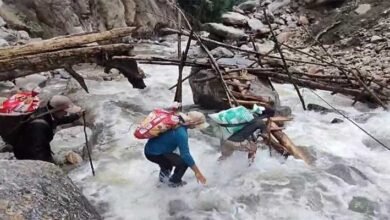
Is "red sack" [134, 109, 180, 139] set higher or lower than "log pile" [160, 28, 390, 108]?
higher

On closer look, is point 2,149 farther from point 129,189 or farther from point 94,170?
point 129,189

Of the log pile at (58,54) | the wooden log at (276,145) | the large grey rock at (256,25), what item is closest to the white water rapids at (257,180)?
the wooden log at (276,145)

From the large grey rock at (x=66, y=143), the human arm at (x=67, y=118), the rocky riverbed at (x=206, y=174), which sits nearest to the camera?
the rocky riverbed at (x=206, y=174)

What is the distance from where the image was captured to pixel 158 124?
17.1 ft

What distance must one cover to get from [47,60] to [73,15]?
1105cm

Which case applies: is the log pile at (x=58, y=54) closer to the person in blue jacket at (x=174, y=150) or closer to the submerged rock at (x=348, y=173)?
the person in blue jacket at (x=174, y=150)

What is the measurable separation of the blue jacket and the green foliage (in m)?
17.2

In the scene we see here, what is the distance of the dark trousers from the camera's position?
5.48m

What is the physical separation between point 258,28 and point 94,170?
13.7 meters

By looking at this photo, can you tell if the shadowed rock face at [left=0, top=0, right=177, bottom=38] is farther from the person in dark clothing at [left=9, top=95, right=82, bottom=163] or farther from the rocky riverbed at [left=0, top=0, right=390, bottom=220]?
the person in dark clothing at [left=9, top=95, right=82, bottom=163]

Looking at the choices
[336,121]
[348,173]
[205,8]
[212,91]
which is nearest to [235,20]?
[205,8]

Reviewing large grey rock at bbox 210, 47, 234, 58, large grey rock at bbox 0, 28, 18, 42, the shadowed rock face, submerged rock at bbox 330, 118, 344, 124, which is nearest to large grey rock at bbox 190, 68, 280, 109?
submerged rock at bbox 330, 118, 344, 124

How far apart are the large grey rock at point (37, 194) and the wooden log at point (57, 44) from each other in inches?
86.2

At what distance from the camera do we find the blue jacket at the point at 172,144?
17.2 feet
